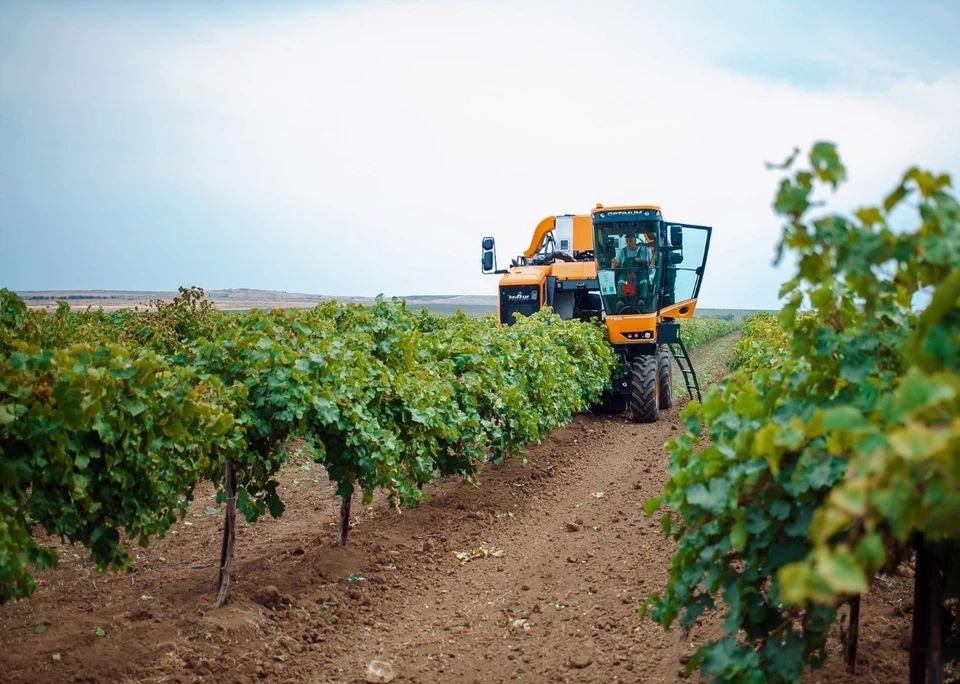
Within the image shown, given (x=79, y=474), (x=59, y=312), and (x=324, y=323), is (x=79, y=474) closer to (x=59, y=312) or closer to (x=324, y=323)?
(x=324, y=323)

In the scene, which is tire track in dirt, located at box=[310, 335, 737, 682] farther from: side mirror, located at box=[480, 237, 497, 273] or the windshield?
side mirror, located at box=[480, 237, 497, 273]

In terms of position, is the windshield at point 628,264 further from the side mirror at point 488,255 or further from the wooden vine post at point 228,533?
the wooden vine post at point 228,533

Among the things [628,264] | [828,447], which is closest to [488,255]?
[628,264]

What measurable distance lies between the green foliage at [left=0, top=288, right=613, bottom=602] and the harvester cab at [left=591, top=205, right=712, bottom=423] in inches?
150

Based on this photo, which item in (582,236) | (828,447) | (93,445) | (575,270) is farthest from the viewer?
(582,236)

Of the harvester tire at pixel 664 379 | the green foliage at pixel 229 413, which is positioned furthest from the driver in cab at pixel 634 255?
the green foliage at pixel 229 413

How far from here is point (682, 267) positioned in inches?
555

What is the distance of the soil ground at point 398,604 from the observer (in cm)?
497

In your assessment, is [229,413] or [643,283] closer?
[229,413]

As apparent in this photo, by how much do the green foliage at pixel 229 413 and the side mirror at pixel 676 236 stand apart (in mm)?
4509

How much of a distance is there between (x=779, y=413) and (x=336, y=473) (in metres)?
4.35

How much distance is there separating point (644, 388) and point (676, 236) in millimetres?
2519

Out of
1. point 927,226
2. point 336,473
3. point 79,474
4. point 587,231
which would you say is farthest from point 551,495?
point 587,231

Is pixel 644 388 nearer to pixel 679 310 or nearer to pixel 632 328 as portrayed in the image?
pixel 632 328
